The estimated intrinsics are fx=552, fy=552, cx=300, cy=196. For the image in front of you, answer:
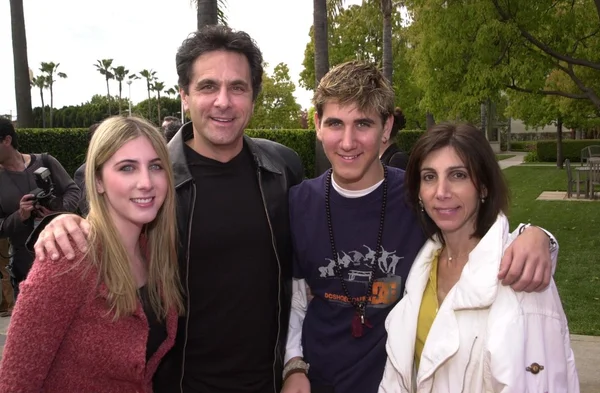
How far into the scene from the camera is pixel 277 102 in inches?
1725

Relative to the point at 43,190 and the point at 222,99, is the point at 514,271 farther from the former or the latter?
the point at 43,190

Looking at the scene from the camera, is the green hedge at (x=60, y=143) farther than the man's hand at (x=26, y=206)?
Yes

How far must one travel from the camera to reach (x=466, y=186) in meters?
2.34

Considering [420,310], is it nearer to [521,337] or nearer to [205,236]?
[521,337]

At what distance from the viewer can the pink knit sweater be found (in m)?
1.85

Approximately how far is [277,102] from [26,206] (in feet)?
130

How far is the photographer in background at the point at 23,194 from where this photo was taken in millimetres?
4867

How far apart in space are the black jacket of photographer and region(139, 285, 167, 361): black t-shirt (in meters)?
3.06

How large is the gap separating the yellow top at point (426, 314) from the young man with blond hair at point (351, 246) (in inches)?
5.9

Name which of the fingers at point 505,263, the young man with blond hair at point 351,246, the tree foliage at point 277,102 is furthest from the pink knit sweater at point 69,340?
the tree foliage at point 277,102

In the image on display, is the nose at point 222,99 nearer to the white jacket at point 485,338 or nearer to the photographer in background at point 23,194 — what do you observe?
the white jacket at point 485,338

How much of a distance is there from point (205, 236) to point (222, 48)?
95 centimetres

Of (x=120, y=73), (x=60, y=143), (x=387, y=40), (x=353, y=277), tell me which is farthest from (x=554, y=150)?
(x=120, y=73)

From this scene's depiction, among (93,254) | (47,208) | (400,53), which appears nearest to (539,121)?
(400,53)
